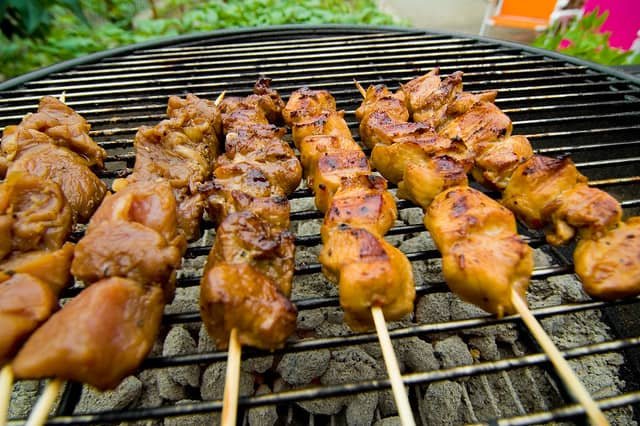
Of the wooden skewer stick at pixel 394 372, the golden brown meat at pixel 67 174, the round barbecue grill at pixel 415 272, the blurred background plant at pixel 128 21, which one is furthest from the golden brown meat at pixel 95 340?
the blurred background plant at pixel 128 21

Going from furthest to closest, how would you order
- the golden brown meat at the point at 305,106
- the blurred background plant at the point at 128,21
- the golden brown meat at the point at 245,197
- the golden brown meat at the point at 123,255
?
the blurred background plant at the point at 128,21 < the golden brown meat at the point at 305,106 < the golden brown meat at the point at 245,197 < the golden brown meat at the point at 123,255

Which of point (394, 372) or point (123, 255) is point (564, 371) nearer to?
point (394, 372)

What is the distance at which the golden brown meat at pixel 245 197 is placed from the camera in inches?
73.4

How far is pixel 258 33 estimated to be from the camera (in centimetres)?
396

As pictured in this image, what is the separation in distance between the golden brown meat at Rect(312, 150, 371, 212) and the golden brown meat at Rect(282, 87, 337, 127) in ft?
1.78

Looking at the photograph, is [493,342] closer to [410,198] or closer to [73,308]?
[410,198]

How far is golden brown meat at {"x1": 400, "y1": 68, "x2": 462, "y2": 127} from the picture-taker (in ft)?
8.67

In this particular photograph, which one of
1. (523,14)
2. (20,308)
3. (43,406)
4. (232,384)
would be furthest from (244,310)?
(523,14)

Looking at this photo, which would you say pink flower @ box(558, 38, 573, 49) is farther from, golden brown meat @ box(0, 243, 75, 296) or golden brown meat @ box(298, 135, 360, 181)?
golden brown meat @ box(0, 243, 75, 296)

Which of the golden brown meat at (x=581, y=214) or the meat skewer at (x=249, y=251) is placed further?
the golden brown meat at (x=581, y=214)

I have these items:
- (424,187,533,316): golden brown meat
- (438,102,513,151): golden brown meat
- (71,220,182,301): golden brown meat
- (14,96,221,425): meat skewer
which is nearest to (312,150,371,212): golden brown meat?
(424,187,533,316): golden brown meat

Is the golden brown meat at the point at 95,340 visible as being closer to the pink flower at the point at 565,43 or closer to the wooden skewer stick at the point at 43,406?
the wooden skewer stick at the point at 43,406

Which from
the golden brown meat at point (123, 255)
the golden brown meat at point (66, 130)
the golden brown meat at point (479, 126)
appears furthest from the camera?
the golden brown meat at point (479, 126)

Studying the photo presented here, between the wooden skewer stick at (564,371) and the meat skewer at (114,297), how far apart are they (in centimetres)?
136
